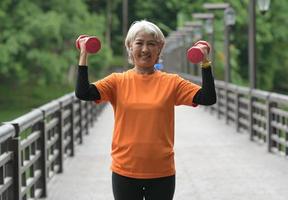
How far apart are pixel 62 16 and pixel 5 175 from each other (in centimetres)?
3523

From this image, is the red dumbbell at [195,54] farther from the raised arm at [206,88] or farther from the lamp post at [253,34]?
the lamp post at [253,34]

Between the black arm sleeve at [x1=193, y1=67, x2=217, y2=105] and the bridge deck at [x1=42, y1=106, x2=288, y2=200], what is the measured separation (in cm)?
440

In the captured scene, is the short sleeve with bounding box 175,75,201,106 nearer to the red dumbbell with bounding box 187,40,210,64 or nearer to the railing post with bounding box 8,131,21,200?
the red dumbbell with bounding box 187,40,210,64

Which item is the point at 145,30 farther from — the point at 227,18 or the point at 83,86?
the point at 227,18

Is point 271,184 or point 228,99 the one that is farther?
point 228,99

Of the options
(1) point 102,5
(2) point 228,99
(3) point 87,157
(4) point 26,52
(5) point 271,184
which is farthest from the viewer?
(1) point 102,5

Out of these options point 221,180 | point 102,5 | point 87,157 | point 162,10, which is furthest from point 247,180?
point 102,5

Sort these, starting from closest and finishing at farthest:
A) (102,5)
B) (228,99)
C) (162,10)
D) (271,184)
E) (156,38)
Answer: (156,38)
(271,184)
(228,99)
(162,10)
(102,5)

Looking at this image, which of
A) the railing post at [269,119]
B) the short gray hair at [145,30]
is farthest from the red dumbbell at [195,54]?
the railing post at [269,119]

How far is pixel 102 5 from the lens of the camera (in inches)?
3076

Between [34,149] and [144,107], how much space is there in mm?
4287

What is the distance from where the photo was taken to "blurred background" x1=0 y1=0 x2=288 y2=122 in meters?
39.9

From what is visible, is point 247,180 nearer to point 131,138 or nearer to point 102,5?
point 131,138

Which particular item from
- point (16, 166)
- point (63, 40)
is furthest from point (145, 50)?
point (63, 40)
